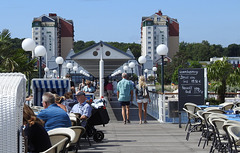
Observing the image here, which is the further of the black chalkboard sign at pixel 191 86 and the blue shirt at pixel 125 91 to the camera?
the blue shirt at pixel 125 91

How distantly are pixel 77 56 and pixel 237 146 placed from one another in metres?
12.4

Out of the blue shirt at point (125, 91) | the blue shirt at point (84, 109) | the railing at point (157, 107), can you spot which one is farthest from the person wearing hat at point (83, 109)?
the railing at point (157, 107)

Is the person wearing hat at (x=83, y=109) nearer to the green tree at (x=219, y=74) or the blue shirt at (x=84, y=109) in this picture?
the blue shirt at (x=84, y=109)

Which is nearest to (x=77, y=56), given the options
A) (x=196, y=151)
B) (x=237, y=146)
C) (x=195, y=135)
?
(x=195, y=135)

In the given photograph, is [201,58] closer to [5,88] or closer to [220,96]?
[220,96]

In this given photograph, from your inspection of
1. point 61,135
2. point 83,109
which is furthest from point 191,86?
point 61,135

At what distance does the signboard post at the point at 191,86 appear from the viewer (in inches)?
575

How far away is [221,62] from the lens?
2208 cm

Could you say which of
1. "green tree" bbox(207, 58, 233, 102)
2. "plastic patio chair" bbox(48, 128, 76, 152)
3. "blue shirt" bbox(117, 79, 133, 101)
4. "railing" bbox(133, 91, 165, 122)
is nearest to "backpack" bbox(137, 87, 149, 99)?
"blue shirt" bbox(117, 79, 133, 101)

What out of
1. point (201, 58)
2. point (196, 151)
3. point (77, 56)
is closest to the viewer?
point (196, 151)

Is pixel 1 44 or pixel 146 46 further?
pixel 146 46

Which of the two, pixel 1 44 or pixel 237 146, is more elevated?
pixel 1 44

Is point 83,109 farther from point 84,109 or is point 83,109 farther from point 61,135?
point 61,135

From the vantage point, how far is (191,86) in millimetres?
14641
